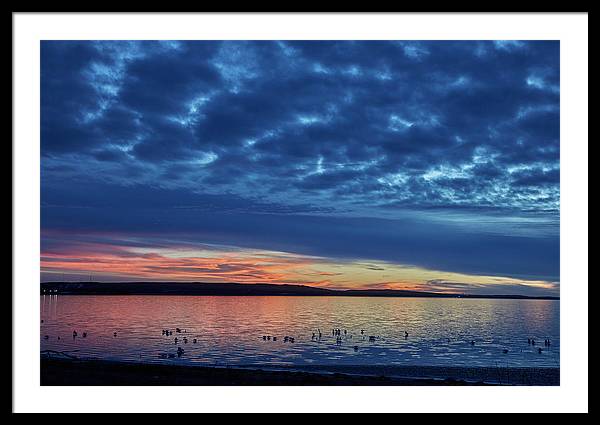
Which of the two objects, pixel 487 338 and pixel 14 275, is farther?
pixel 487 338

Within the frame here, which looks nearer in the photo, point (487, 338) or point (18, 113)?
point (18, 113)

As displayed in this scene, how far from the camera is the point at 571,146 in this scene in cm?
378

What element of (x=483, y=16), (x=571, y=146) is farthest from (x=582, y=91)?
(x=483, y=16)

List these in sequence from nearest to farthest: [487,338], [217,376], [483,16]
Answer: [483,16]
[217,376]
[487,338]

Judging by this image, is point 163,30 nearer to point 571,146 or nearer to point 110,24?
point 110,24

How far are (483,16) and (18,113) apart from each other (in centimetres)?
305

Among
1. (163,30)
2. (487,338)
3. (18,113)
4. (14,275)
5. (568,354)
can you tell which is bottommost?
(487,338)

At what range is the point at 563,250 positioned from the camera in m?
3.78

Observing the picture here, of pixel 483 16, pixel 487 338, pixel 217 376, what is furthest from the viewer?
pixel 487 338

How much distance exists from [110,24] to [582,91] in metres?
3.13

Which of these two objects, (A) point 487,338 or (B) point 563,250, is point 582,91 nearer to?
(B) point 563,250
